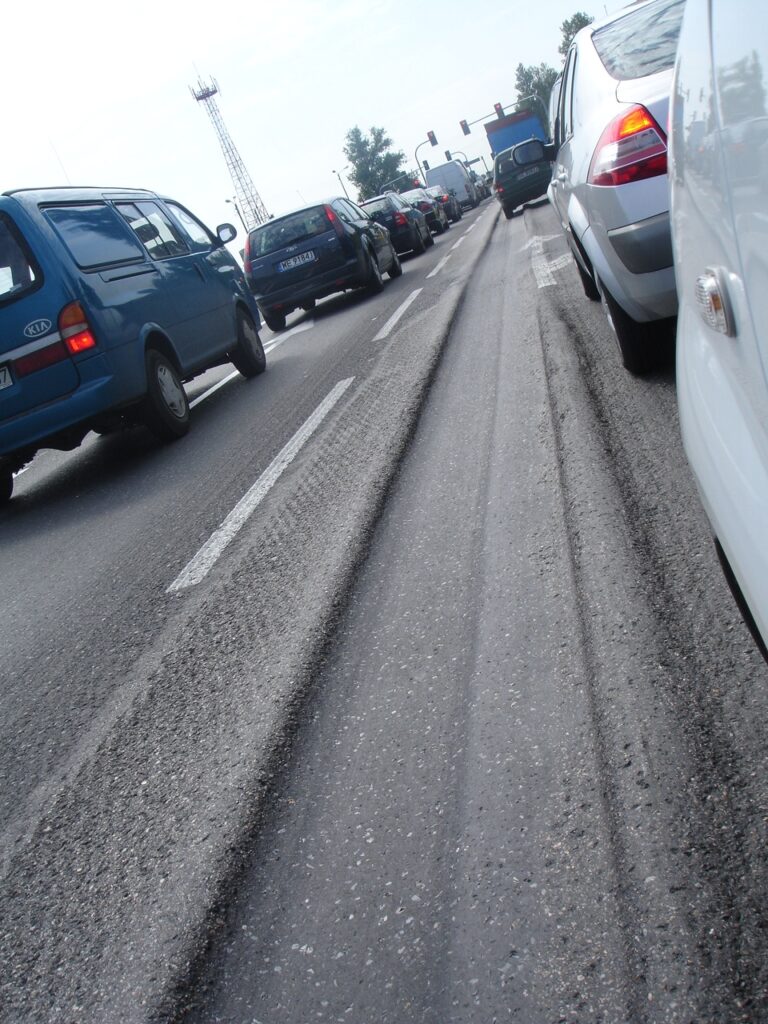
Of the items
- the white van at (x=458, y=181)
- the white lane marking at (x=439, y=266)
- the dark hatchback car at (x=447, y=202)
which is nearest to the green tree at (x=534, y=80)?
the white van at (x=458, y=181)

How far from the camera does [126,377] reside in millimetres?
7117

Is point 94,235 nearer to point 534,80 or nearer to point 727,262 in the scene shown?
point 727,262

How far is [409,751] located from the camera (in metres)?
2.63

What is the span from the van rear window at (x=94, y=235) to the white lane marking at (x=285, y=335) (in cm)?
492

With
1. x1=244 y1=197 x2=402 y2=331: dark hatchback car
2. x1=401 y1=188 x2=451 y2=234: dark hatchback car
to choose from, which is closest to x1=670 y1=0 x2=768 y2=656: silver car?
x1=244 y1=197 x2=402 y2=331: dark hatchback car

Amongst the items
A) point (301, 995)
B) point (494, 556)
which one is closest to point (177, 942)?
point (301, 995)

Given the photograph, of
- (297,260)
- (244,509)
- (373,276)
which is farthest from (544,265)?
(244,509)

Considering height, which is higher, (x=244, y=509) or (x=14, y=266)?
(x=14, y=266)

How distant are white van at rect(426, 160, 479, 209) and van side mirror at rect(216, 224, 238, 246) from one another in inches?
1961

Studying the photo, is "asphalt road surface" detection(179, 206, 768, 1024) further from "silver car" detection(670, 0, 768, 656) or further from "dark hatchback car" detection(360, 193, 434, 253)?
"dark hatchback car" detection(360, 193, 434, 253)

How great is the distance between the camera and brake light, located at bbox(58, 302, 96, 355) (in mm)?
6738

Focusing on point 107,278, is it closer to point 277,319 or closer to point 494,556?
point 494,556

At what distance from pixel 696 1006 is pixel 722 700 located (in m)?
0.90

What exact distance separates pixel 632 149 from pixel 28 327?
418 cm
